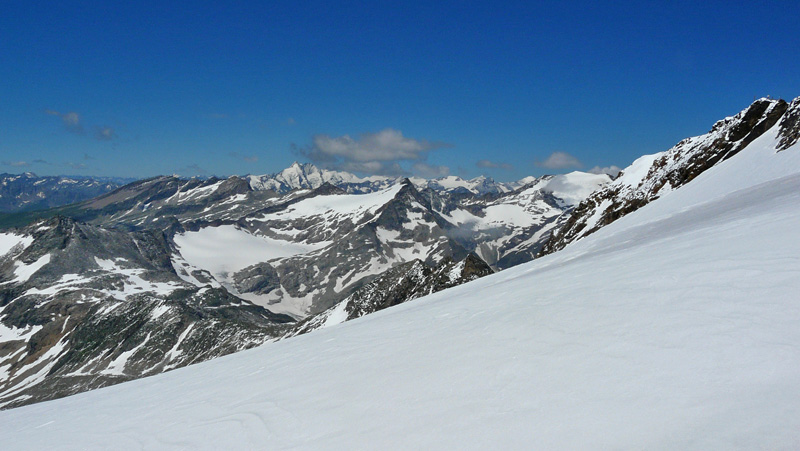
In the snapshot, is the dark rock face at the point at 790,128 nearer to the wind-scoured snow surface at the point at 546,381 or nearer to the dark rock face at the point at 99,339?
Result: the wind-scoured snow surface at the point at 546,381

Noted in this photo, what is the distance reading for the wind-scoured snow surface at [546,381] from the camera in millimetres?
4527

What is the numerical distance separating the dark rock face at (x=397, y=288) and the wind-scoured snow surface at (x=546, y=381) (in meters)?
73.3

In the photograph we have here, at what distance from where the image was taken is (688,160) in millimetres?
73062

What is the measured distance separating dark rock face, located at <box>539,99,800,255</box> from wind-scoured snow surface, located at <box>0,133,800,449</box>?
50271mm

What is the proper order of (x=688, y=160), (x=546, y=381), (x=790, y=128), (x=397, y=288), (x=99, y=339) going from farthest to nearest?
(x=99, y=339) < (x=397, y=288) < (x=688, y=160) < (x=790, y=128) < (x=546, y=381)

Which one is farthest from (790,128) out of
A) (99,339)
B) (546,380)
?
(99,339)

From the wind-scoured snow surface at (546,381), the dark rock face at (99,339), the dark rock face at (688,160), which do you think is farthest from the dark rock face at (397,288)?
the wind-scoured snow surface at (546,381)

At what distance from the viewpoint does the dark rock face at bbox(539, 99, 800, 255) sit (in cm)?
6234

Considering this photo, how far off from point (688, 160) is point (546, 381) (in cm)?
8311

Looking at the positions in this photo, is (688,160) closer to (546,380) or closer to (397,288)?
(397,288)

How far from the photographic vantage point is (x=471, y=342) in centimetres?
813

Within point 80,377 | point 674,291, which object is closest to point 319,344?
point 674,291

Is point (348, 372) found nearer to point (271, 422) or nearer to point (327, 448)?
point (271, 422)

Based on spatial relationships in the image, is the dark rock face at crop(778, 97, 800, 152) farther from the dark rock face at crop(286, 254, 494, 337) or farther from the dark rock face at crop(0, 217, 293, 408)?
the dark rock face at crop(0, 217, 293, 408)
